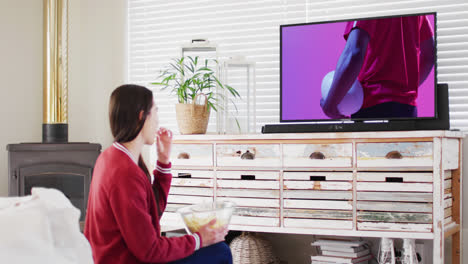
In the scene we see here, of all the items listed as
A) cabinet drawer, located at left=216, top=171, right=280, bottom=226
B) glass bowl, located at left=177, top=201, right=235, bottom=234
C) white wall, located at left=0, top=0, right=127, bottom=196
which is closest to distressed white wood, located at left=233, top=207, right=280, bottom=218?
cabinet drawer, located at left=216, top=171, right=280, bottom=226

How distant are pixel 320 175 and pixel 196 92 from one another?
98 centimetres

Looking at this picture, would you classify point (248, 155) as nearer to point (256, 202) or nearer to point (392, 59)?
point (256, 202)

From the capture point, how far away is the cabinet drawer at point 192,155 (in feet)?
9.28

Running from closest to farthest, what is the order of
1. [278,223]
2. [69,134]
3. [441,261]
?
[441,261], [278,223], [69,134]

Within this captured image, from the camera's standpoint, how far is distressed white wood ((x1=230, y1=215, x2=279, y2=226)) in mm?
2692

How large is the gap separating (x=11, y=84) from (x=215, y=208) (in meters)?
2.56

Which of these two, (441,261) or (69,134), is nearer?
(441,261)

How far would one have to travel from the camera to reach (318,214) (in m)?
2.61

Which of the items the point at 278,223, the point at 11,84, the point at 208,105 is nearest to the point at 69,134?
the point at 11,84

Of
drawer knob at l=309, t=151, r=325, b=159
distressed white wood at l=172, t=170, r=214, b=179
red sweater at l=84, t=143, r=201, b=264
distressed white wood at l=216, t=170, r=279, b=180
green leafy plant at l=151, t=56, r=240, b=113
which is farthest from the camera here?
green leafy plant at l=151, t=56, r=240, b=113

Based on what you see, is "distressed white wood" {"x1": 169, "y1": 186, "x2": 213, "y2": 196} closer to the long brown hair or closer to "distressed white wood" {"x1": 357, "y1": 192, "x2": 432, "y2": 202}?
"distressed white wood" {"x1": 357, "y1": 192, "x2": 432, "y2": 202}

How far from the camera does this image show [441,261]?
2395 millimetres

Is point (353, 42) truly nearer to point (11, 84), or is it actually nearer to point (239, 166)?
point (239, 166)

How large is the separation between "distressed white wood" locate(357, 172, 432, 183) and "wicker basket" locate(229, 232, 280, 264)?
779 millimetres
